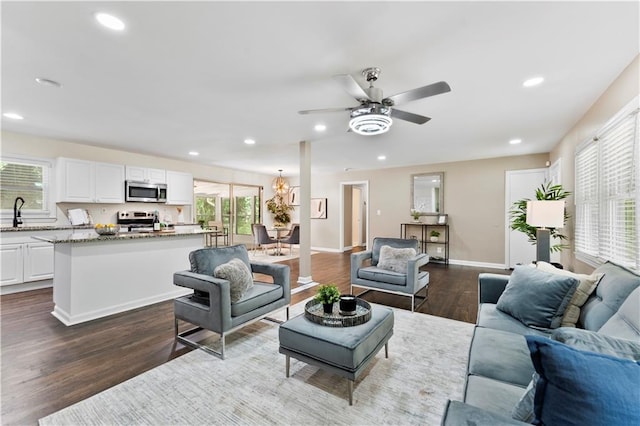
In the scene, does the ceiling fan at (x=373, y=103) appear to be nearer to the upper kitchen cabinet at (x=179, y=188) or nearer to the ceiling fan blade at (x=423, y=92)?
the ceiling fan blade at (x=423, y=92)

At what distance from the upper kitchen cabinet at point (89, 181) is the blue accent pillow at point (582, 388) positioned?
6582 millimetres

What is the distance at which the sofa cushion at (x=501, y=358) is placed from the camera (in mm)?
1435

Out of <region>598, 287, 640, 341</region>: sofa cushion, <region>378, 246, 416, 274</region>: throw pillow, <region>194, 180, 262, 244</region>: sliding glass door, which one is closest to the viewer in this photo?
<region>598, 287, 640, 341</region>: sofa cushion

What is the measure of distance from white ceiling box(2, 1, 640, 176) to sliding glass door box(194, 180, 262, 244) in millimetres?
3739

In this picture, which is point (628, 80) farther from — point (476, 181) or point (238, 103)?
point (476, 181)

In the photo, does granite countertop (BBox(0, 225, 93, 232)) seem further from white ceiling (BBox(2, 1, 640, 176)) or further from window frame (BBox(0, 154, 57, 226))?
white ceiling (BBox(2, 1, 640, 176))

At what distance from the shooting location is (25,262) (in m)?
4.38

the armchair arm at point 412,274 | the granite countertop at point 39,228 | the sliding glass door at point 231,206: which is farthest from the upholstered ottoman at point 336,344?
the sliding glass door at point 231,206

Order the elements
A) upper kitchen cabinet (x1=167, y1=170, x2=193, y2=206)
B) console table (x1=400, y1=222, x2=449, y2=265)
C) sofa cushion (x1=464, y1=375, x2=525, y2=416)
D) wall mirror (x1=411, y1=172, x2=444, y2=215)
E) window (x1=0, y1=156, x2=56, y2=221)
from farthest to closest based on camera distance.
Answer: wall mirror (x1=411, y1=172, x2=444, y2=215) → console table (x1=400, y1=222, x2=449, y2=265) → upper kitchen cabinet (x1=167, y1=170, x2=193, y2=206) → window (x1=0, y1=156, x2=56, y2=221) → sofa cushion (x1=464, y1=375, x2=525, y2=416)

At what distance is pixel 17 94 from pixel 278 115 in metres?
2.78

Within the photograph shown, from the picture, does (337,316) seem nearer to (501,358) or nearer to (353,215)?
(501,358)

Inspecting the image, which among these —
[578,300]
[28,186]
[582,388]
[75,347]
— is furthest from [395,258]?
[28,186]

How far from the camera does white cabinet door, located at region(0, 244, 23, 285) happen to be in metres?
4.18

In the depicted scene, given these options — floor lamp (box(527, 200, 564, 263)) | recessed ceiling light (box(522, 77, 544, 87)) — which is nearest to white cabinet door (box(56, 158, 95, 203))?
recessed ceiling light (box(522, 77, 544, 87))
